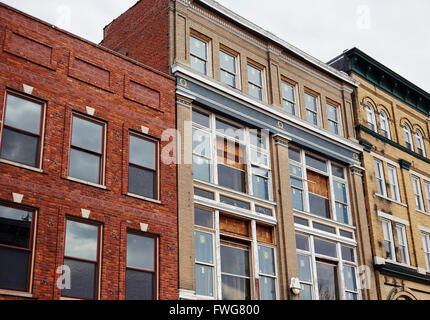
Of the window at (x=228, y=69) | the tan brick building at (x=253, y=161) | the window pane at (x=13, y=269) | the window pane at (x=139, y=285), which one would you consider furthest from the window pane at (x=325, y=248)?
the window pane at (x=13, y=269)

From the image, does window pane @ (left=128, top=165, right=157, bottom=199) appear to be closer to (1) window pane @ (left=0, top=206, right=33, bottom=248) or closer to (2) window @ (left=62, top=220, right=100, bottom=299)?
(2) window @ (left=62, top=220, right=100, bottom=299)

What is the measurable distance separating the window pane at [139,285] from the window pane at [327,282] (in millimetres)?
8190

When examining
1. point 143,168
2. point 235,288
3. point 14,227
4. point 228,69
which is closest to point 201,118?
point 228,69

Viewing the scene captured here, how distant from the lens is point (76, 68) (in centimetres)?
1928

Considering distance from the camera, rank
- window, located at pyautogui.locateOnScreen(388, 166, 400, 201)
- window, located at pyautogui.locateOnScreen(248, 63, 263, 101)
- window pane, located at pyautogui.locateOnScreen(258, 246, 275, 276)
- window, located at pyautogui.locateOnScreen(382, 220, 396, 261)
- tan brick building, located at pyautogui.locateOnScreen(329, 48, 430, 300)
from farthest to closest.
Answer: window, located at pyautogui.locateOnScreen(388, 166, 400, 201)
window, located at pyautogui.locateOnScreen(382, 220, 396, 261)
tan brick building, located at pyautogui.locateOnScreen(329, 48, 430, 300)
window, located at pyautogui.locateOnScreen(248, 63, 263, 101)
window pane, located at pyautogui.locateOnScreen(258, 246, 275, 276)

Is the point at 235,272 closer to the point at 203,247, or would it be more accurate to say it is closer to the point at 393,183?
the point at 203,247

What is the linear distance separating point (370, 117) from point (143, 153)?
588 inches

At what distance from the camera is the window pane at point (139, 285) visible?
18.1 meters

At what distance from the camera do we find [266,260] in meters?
22.5

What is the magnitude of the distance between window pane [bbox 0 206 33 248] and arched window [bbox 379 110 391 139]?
20.4m

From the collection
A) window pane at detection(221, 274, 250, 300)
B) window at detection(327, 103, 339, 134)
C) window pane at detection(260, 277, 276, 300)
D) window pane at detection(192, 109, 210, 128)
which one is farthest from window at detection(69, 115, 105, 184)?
window at detection(327, 103, 339, 134)

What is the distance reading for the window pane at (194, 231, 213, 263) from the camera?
20342mm

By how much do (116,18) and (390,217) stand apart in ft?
51.1

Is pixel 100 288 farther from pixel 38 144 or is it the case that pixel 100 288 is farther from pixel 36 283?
pixel 38 144
